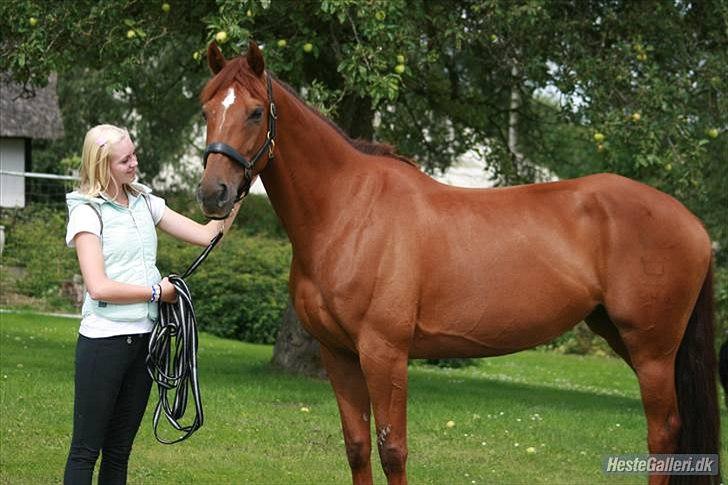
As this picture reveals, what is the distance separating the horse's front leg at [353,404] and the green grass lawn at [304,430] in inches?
54.3

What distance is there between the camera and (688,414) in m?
5.49

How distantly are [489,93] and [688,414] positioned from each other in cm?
673

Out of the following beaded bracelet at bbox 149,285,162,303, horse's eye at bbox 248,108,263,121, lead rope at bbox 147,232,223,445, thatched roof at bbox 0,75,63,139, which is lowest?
lead rope at bbox 147,232,223,445

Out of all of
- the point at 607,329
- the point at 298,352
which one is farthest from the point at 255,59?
the point at 298,352

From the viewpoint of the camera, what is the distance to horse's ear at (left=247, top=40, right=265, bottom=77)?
15.2ft

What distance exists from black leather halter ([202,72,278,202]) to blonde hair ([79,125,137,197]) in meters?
0.39

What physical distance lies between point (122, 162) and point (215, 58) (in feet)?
2.26

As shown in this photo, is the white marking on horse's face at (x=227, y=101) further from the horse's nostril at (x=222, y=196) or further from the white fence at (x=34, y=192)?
the white fence at (x=34, y=192)

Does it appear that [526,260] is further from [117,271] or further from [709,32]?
[709,32]

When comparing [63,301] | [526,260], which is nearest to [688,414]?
[526,260]

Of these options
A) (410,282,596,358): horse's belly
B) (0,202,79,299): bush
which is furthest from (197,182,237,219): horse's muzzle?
(0,202,79,299): bush

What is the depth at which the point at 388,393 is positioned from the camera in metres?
4.79

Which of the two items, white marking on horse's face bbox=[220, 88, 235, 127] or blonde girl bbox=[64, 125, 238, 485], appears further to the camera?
white marking on horse's face bbox=[220, 88, 235, 127]

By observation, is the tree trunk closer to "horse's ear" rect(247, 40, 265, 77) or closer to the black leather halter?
the black leather halter
